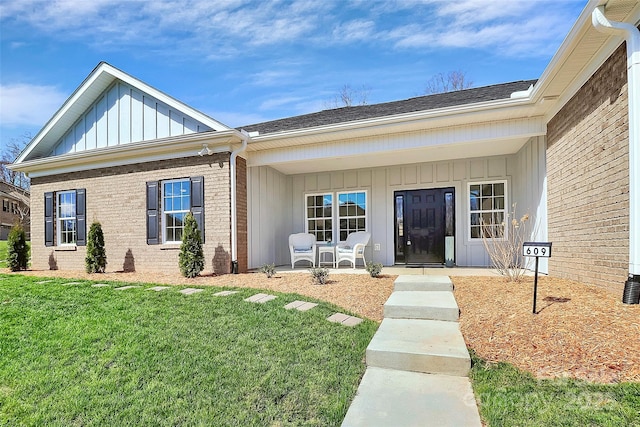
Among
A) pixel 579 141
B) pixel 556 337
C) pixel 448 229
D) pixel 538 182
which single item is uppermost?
pixel 579 141

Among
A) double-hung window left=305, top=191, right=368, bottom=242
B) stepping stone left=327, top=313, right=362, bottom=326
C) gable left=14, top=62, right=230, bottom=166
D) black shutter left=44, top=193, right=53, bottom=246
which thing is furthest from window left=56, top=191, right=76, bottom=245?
stepping stone left=327, top=313, right=362, bottom=326

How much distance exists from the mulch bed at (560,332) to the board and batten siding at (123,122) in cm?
673

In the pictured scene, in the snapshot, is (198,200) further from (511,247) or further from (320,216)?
(511,247)

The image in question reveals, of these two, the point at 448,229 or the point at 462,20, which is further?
the point at 448,229

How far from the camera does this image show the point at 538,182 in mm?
6293

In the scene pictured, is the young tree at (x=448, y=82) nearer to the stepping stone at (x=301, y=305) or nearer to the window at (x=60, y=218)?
the stepping stone at (x=301, y=305)

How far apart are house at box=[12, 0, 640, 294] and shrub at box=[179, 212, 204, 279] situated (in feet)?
1.49

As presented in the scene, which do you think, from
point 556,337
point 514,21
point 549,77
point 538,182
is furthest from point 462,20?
point 556,337

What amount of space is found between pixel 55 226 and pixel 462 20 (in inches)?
453

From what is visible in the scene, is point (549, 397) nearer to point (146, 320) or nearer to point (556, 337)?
point (556, 337)

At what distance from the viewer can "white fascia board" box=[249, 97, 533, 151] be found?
18.6 ft

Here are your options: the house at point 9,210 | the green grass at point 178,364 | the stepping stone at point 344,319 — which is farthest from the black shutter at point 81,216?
the house at point 9,210

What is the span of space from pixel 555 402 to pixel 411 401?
85cm

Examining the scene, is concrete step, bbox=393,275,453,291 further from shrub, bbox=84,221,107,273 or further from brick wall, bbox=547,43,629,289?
shrub, bbox=84,221,107,273
